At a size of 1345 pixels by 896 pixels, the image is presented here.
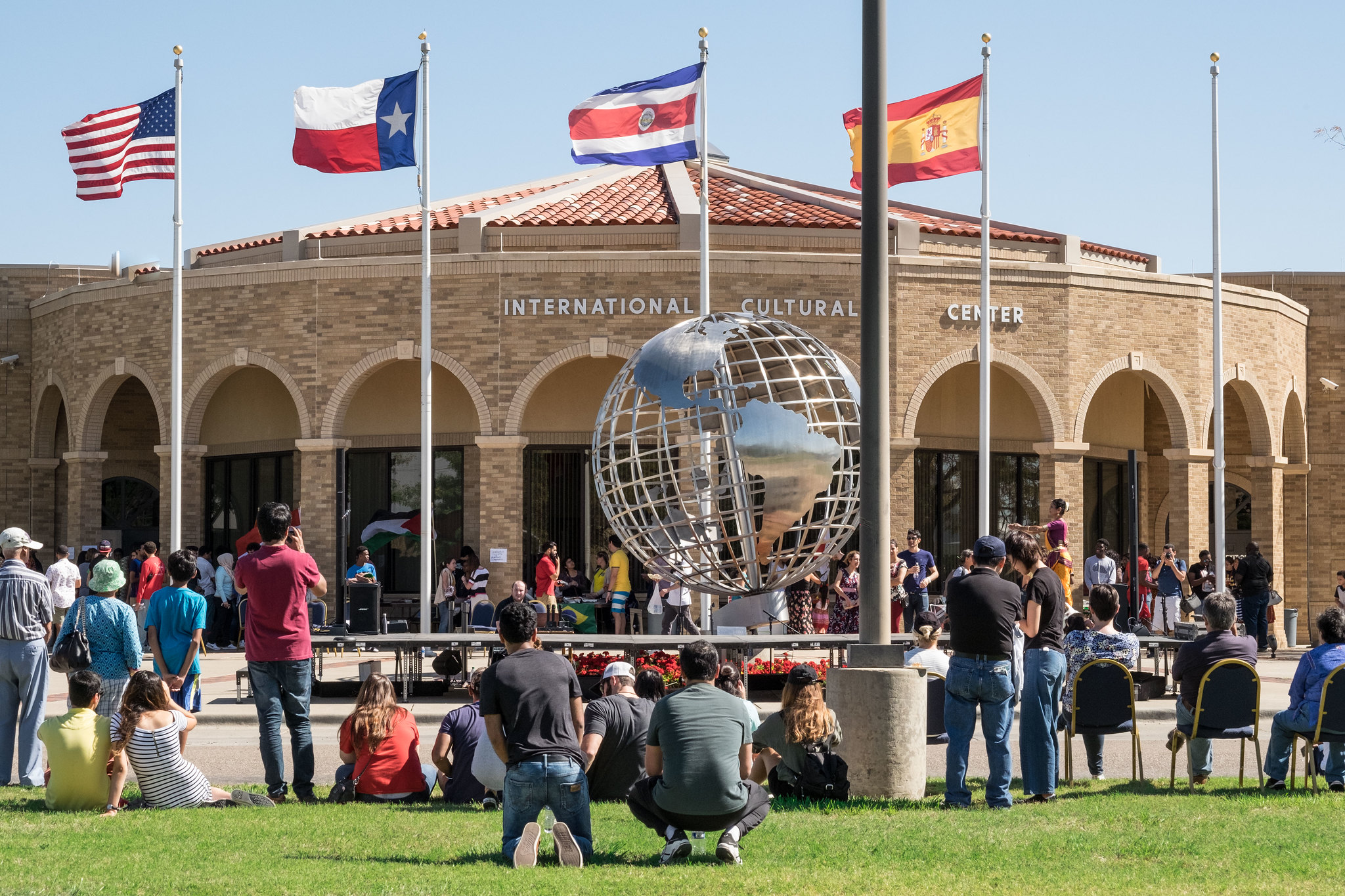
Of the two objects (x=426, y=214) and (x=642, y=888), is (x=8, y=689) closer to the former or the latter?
(x=642, y=888)

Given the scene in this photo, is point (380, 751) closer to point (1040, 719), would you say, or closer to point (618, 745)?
point (618, 745)

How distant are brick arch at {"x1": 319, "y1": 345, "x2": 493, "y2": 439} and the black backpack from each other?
15510mm

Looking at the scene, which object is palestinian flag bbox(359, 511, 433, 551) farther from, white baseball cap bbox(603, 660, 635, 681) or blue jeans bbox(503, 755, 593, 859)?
blue jeans bbox(503, 755, 593, 859)

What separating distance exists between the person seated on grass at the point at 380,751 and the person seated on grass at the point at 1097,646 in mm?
4347

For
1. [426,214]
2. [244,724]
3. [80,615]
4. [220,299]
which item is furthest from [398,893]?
[220,299]

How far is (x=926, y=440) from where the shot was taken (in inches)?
1003

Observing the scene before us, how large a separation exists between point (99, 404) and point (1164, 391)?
1903 centimetres

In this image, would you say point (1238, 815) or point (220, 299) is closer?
point (1238, 815)

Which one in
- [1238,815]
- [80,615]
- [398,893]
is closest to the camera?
[398,893]

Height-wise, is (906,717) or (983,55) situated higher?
(983,55)

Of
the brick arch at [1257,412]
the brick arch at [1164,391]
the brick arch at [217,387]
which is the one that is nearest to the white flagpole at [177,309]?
the brick arch at [217,387]

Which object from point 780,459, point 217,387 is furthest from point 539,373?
point 780,459

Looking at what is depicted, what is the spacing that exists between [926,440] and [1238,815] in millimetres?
17665

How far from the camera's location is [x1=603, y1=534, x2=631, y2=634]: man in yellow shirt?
819 inches
